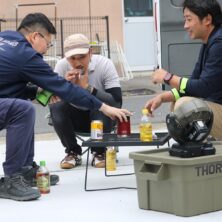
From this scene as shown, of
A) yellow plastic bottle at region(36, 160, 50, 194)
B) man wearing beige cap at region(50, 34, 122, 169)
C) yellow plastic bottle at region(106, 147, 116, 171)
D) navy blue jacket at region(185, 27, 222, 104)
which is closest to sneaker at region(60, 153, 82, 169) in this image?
man wearing beige cap at region(50, 34, 122, 169)

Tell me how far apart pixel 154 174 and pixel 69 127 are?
1853 millimetres

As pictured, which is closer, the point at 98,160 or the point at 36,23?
the point at 36,23

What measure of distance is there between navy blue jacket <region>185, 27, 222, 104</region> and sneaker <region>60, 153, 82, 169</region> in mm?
1237

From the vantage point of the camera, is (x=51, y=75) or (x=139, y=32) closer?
(x=51, y=75)

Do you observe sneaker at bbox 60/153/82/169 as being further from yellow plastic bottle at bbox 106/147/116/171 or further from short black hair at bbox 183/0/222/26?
short black hair at bbox 183/0/222/26

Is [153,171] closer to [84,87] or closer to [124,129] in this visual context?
[124,129]

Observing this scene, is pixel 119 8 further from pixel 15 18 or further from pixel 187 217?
pixel 187 217

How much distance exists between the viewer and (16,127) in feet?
14.8

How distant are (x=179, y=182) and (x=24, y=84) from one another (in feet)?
4.89

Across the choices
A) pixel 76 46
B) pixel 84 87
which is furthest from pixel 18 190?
pixel 76 46

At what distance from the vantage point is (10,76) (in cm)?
458

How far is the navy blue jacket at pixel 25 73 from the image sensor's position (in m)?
4.54

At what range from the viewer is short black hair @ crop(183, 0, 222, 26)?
4.92m

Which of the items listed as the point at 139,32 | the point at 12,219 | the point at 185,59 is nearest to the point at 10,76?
the point at 12,219
